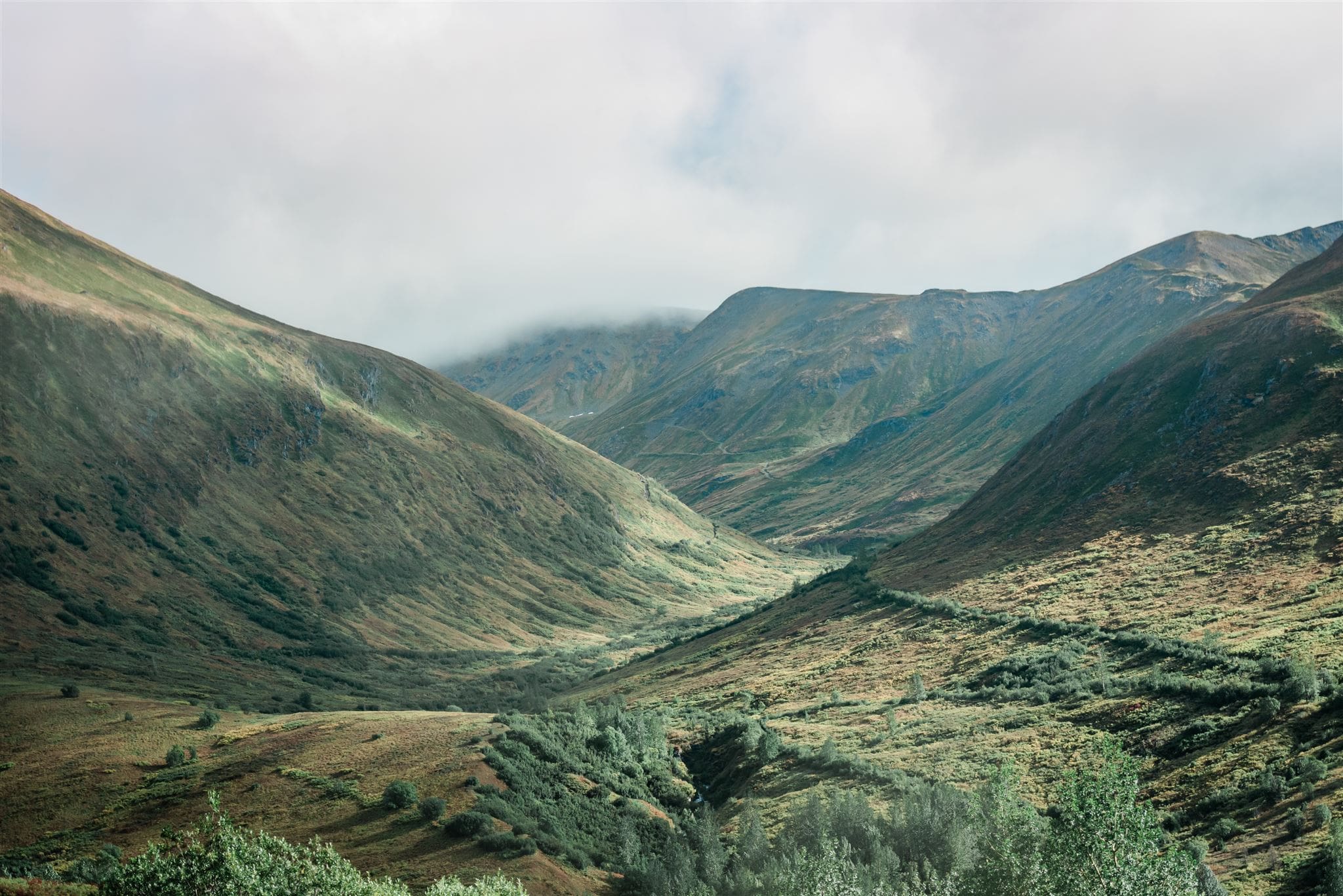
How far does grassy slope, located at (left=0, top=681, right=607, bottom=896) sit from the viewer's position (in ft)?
129

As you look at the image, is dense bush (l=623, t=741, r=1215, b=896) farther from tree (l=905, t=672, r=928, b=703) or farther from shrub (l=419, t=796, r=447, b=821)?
tree (l=905, t=672, r=928, b=703)

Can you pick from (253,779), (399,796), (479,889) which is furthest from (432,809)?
(479,889)

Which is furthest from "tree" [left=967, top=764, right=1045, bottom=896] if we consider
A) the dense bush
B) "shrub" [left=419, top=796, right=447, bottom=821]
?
"shrub" [left=419, top=796, right=447, bottom=821]

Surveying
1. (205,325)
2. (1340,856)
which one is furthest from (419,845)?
(205,325)

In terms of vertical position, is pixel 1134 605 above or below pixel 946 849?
above

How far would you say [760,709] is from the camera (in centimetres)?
7725

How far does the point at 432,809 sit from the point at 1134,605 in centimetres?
6395

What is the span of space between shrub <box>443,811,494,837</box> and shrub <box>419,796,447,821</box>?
961mm

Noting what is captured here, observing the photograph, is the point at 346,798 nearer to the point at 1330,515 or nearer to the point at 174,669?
the point at 174,669

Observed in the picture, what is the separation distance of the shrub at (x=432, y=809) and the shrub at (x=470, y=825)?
0.96m

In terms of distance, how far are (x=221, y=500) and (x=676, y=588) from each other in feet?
301

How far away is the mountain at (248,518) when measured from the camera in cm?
9788

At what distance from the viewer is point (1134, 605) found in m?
77.1

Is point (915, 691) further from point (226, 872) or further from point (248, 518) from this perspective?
point (248, 518)
